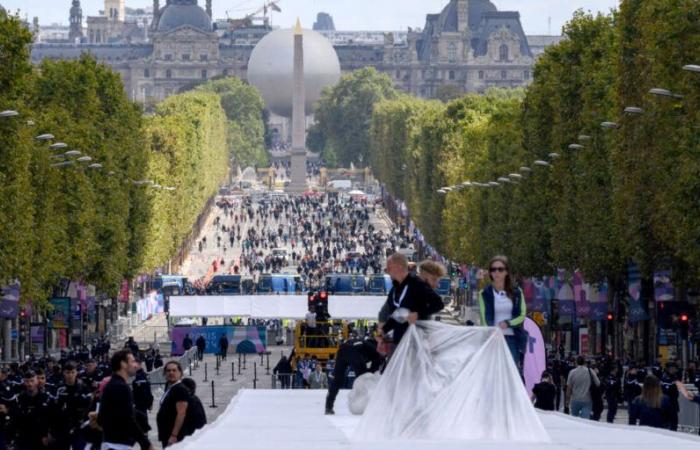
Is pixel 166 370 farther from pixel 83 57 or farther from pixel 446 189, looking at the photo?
pixel 446 189

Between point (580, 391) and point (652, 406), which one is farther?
point (580, 391)

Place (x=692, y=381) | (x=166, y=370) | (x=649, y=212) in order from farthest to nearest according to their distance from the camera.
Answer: (x=649, y=212) < (x=692, y=381) < (x=166, y=370)

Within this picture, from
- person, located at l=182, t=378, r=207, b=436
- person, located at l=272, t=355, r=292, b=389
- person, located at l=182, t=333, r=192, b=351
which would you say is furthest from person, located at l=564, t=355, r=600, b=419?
person, located at l=182, t=333, r=192, b=351

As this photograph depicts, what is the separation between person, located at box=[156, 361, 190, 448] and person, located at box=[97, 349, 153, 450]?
8.37ft

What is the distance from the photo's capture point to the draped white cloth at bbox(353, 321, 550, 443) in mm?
23484

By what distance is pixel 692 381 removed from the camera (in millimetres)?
52656

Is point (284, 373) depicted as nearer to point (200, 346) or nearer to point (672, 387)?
point (200, 346)

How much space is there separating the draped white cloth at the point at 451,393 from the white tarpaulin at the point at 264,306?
76226 mm

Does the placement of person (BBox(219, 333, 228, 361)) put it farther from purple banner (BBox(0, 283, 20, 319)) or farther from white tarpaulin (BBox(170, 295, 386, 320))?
purple banner (BBox(0, 283, 20, 319))

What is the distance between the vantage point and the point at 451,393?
2372 cm

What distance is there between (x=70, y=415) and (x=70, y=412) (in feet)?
0.19

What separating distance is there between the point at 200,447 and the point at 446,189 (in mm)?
102138

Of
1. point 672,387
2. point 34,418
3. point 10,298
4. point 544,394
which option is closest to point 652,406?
point 544,394

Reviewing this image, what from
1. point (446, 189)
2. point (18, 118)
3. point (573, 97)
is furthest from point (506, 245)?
point (18, 118)
